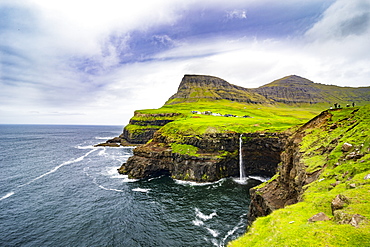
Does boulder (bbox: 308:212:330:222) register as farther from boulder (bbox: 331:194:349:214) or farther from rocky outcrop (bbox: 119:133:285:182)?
rocky outcrop (bbox: 119:133:285:182)

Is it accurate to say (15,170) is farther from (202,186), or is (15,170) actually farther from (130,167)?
(202,186)

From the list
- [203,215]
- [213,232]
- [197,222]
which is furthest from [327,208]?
[203,215]

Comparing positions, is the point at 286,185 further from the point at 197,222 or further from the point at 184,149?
the point at 184,149

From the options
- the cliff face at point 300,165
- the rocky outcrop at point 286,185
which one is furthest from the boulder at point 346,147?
the rocky outcrop at point 286,185

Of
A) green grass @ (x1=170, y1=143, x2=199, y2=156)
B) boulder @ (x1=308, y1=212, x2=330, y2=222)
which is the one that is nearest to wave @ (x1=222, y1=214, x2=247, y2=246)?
boulder @ (x1=308, y1=212, x2=330, y2=222)

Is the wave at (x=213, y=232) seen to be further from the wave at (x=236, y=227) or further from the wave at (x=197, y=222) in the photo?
the wave at (x=197, y=222)
